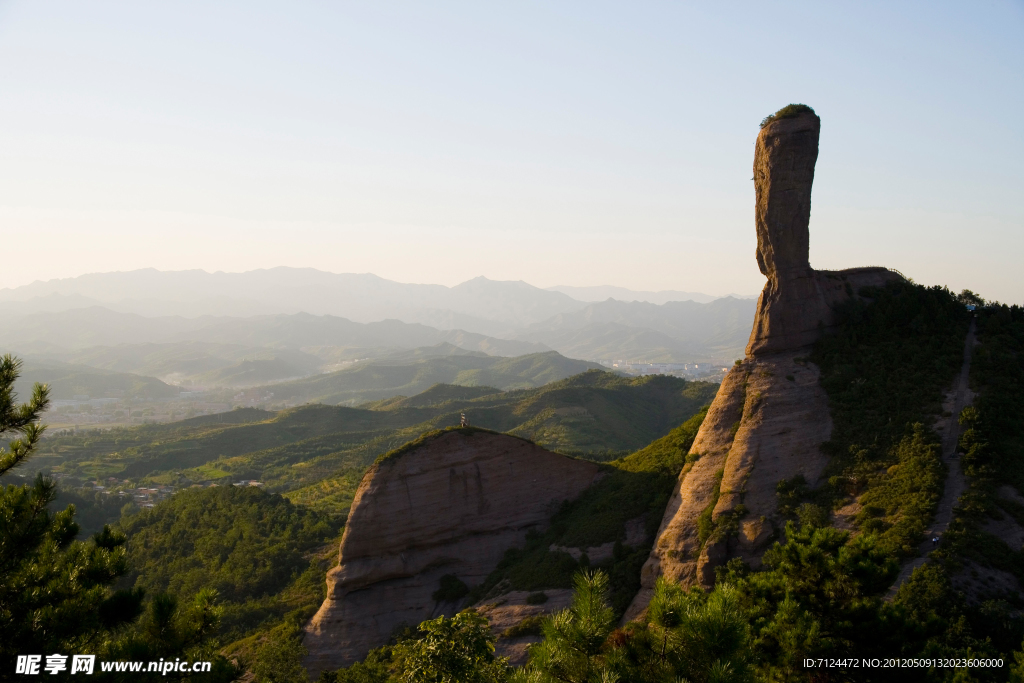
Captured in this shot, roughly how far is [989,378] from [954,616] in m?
11.3

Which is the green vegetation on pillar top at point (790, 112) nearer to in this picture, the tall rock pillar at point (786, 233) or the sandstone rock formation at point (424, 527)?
the tall rock pillar at point (786, 233)

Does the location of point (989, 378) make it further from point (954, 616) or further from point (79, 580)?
point (79, 580)

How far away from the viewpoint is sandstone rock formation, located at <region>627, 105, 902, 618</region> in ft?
71.2

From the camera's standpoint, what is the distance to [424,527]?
29.0 metres

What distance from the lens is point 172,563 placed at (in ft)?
147

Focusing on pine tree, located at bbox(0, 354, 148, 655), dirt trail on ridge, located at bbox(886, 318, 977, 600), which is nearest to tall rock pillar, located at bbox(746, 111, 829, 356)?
dirt trail on ridge, located at bbox(886, 318, 977, 600)

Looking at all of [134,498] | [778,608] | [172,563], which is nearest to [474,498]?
[778,608]

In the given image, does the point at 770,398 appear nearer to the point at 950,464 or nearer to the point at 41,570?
the point at 950,464

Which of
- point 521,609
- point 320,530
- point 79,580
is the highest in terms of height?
point 79,580

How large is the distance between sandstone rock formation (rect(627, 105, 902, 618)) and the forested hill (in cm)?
4204

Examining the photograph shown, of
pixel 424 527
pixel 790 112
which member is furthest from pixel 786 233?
pixel 424 527

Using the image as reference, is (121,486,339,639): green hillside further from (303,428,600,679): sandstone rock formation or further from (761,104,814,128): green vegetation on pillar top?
(761,104,814,128): green vegetation on pillar top
